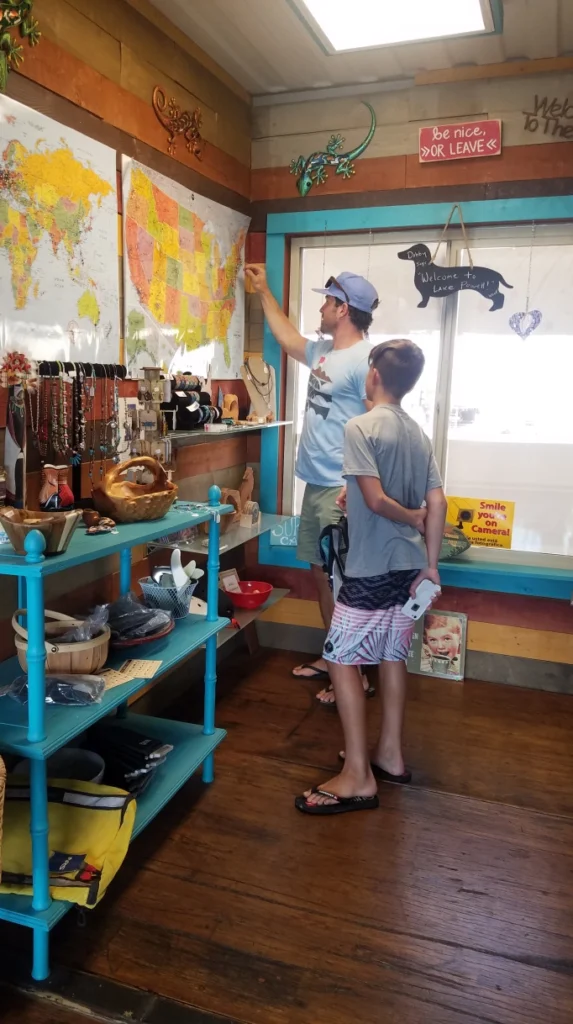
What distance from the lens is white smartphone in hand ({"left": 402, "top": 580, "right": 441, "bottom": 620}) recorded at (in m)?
2.37

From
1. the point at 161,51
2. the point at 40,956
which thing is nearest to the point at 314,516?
the point at 161,51

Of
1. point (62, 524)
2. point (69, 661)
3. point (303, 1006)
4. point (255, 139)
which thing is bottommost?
point (303, 1006)

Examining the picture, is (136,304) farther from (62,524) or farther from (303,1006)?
(303,1006)

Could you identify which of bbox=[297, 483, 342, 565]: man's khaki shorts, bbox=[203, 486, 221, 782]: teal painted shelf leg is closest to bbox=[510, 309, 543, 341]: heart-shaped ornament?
bbox=[297, 483, 342, 565]: man's khaki shorts

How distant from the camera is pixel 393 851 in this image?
7.42 feet

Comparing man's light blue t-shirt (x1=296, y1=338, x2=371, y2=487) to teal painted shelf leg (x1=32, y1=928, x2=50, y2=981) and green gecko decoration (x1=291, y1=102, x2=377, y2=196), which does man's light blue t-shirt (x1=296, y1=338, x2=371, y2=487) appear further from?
teal painted shelf leg (x1=32, y1=928, x2=50, y2=981)

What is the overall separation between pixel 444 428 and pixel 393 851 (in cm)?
205

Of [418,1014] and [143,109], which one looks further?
[143,109]

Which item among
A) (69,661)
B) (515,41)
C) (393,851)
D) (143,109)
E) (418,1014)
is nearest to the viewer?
(418,1014)

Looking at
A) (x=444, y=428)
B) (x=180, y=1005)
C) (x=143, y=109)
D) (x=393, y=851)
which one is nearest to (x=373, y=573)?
(x=393, y=851)

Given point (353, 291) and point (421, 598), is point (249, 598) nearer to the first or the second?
point (421, 598)

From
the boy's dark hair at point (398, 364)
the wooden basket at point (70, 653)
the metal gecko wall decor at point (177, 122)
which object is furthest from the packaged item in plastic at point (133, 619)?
the metal gecko wall decor at point (177, 122)

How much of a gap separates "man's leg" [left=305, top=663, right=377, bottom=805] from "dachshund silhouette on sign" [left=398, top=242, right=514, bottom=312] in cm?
191

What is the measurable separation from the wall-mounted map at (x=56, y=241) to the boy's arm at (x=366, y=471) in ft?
2.97
